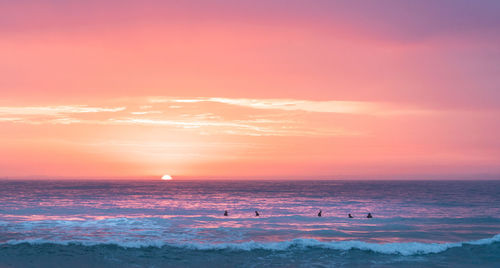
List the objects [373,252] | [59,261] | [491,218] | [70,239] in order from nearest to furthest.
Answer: [59,261] → [373,252] → [70,239] → [491,218]

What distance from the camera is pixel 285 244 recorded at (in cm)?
2797

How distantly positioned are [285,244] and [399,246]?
7.51m

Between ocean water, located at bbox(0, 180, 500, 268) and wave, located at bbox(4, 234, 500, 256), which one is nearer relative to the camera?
ocean water, located at bbox(0, 180, 500, 268)

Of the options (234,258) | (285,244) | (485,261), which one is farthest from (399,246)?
(234,258)

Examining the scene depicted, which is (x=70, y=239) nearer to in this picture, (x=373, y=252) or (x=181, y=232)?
(x=181, y=232)

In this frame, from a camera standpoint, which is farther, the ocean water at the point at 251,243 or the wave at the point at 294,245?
the wave at the point at 294,245

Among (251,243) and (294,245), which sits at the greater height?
(251,243)

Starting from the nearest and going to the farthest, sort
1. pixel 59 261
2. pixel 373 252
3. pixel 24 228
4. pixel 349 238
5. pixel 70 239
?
pixel 59 261 → pixel 373 252 → pixel 70 239 → pixel 349 238 → pixel 24 228

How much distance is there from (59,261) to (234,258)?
10464 millimetres

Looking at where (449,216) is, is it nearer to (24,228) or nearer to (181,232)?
(181,232)

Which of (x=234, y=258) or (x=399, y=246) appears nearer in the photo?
(x=234, y=258)

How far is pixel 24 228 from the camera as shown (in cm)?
3447

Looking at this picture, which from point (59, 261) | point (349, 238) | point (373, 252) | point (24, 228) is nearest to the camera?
point (59, 261)

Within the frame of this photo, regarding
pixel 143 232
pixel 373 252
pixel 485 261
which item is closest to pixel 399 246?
pixel 373 252
